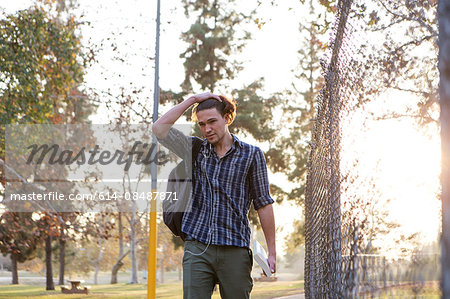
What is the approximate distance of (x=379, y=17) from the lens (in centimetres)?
216

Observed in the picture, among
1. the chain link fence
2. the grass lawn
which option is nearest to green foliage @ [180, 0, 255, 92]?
the grass lawn

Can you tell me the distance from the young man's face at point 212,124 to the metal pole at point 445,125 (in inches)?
120

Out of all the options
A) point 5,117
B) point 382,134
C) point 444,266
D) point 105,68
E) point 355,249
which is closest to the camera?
point 444,266

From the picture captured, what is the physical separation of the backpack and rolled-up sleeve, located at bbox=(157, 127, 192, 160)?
1.5 inches

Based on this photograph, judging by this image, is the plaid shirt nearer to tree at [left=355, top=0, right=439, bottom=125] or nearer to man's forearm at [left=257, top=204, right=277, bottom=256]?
man's forearm at [left=257, top=204, right=277, bottom=256]

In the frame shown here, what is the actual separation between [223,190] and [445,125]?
3038 millimetres

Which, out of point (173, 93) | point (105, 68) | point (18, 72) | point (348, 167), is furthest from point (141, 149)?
point (348, 167)

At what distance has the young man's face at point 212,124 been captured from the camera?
153 inches

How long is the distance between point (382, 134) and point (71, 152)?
25833 mm

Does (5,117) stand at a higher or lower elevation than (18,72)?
lower

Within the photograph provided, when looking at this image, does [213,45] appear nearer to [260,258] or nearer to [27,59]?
[27,59]

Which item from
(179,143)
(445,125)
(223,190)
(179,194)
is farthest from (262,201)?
(445,125)

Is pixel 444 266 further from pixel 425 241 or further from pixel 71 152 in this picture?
pixel 71 152

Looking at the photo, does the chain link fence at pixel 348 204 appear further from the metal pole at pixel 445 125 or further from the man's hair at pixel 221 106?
the man's hair at pixel 221 106
